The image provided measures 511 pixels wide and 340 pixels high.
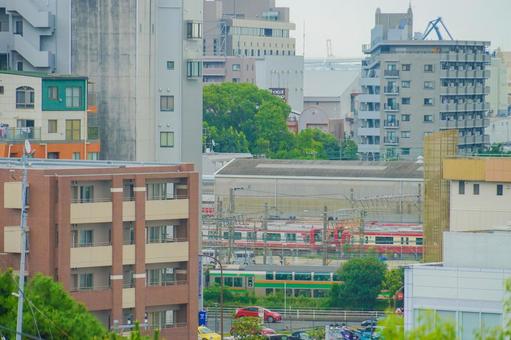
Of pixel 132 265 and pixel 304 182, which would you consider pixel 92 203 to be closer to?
pixel 132 265

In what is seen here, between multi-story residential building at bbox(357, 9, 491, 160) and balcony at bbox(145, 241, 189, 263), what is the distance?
168ft

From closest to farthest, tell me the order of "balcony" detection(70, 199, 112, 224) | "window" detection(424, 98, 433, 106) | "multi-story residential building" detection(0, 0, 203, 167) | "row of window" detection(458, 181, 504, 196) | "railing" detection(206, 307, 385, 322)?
"balcony" detection(70, 199, 112, 224)
"row of window" detection(458, 181, 504, 196)
"multi-story residential building" detection(0, 0, 203, 167)
"railing" detection(206, 307, 385, 322)
"window" detection(424, 98, 433, 106)

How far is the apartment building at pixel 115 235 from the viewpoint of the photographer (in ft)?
96.4

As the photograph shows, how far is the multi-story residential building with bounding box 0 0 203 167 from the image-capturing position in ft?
135

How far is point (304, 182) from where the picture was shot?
6438 cm

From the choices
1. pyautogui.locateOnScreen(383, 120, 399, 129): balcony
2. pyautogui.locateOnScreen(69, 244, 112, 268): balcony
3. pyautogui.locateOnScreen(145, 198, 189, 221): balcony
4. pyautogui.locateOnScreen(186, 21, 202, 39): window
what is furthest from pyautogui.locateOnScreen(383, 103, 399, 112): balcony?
pyautogui.locateOnScreen(69, 244, 112, 268): balcony

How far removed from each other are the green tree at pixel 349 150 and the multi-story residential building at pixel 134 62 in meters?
45.3

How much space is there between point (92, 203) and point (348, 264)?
19.3 metres

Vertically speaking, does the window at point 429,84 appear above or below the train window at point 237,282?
above

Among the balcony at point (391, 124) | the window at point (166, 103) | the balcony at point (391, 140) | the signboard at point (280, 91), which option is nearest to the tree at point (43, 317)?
the window at point (166, 103)

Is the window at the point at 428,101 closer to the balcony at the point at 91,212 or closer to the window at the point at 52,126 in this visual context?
the window at the point at 52,126

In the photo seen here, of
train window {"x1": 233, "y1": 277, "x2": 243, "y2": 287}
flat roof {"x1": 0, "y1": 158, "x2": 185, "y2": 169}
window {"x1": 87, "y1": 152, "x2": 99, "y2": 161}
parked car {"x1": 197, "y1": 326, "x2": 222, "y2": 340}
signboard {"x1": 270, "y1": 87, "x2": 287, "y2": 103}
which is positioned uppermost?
signboard {"x1": 270, "y1": 87, "x2": 287, "y2": 103}

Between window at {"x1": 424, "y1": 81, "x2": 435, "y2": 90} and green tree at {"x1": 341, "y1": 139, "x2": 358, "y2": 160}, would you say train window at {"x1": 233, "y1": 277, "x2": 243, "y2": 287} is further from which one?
green tree at {"x1": 341, "y1": 139, "x2": 358, "y2": 160}

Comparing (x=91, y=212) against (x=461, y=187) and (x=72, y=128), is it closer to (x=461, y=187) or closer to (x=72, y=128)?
(x=461, y=187)
